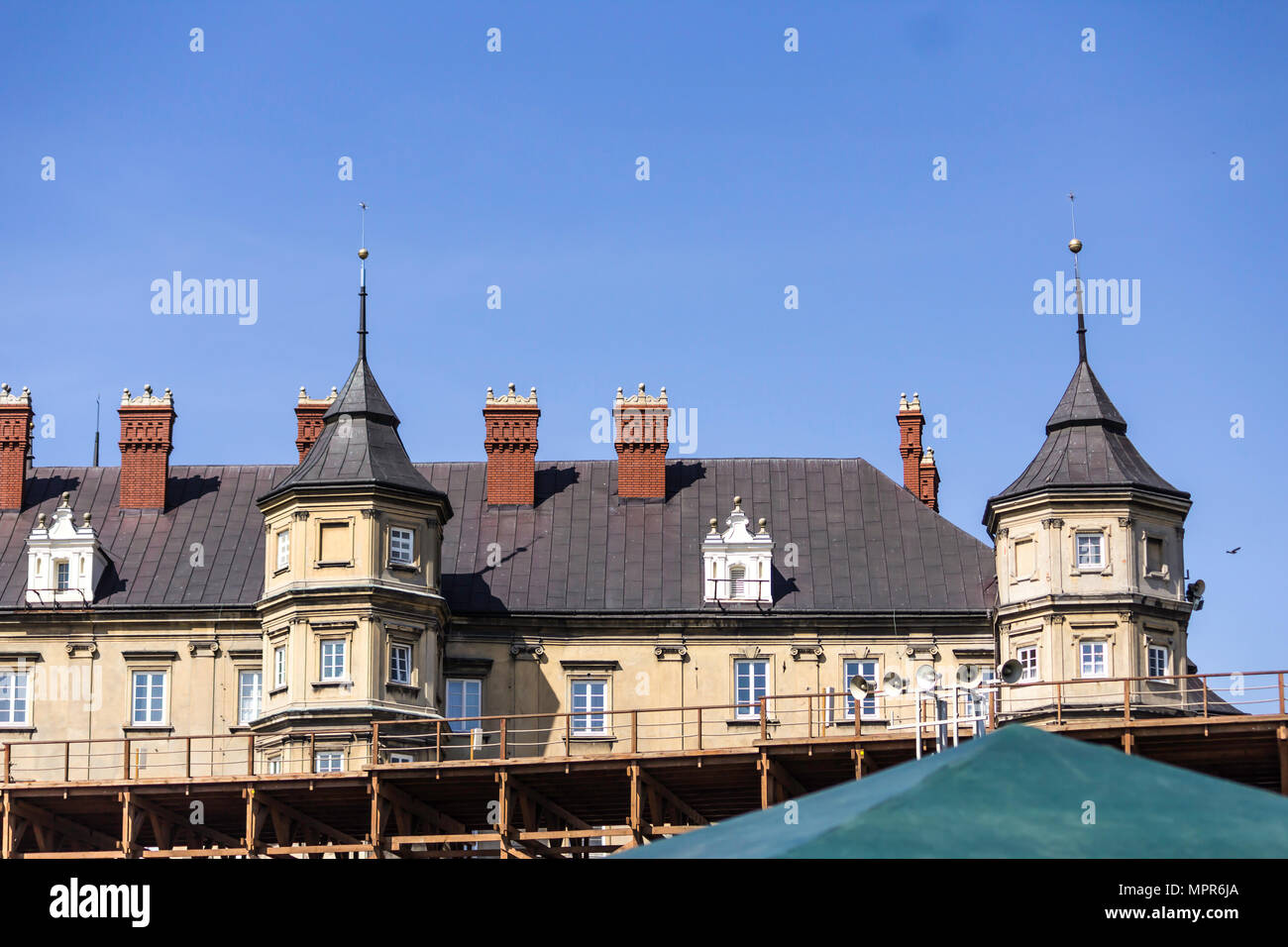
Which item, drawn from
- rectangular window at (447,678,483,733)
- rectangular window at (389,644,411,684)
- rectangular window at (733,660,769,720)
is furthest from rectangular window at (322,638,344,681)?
rectangular window at (733,660,769,720)

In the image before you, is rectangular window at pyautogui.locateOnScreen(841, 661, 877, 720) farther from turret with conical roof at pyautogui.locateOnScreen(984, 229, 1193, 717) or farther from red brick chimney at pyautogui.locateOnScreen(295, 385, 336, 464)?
red brick chimney at pyautogui.locateOnScreen(295, 385, 336, 464)

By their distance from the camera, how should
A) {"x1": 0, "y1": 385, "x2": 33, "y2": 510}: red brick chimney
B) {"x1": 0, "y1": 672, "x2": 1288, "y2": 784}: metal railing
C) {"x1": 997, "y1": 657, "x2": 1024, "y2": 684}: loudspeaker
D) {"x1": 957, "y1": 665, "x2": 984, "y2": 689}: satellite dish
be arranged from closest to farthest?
{"x1": 957, "y1": 665, "x2": 984, "y2": 689}: satellite dish
{"x1": 997, "y1": 657, "x2": 1024, "y2": 684}: loudspeaker
{"x1": 0, "y1": 672, "x2": 1288, "y2": 784}: metal railing
{"x1": 0, "y1": 385, "x2": 33, "y2": 510}: red brick chimney

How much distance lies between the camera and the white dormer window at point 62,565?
202 ft

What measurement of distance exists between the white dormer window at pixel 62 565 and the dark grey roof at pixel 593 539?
1.91 feet

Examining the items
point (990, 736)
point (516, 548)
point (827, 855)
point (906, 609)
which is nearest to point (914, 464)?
point (906, 609)

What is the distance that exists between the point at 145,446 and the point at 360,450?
8900 millimetres

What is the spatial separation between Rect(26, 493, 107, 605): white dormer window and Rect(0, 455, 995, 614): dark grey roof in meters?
0.58

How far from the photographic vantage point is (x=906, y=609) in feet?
201

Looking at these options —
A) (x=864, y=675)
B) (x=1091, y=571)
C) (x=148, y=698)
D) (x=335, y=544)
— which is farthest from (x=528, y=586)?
(x=1091, y=571)

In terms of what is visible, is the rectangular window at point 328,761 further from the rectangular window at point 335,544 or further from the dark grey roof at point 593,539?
the dark grey roof at point 593,539

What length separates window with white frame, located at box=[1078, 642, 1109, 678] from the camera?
189 ft

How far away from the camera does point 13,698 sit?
6097 cm
